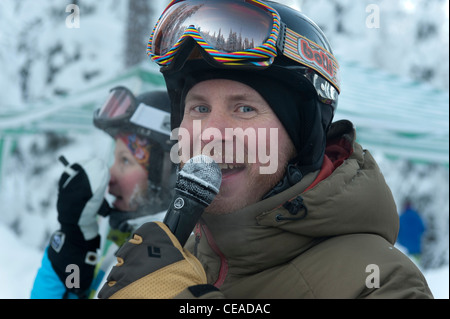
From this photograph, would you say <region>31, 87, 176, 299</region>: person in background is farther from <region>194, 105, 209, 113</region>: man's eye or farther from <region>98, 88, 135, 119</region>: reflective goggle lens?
<region>194, 105, 209, 113</region>: man's eye

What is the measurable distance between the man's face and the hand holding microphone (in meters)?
0.23

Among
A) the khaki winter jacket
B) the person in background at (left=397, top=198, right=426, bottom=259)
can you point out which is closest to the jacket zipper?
the khaki winter jacket

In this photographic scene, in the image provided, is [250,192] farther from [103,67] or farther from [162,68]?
[103,67]

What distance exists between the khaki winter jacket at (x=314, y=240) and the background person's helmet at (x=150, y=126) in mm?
1433

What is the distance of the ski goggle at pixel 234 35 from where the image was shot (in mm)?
1716

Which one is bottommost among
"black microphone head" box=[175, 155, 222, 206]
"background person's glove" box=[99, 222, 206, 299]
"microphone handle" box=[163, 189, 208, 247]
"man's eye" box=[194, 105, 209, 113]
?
"background person's glove" box=[99, 222, 206, 299]

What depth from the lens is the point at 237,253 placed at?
1654mm

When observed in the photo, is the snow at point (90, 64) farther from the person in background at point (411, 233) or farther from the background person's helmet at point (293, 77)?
the background person's helmet at point (293, 77)

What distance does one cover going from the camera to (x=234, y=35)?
69.2 inches

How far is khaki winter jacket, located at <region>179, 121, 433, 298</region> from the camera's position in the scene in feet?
4.83

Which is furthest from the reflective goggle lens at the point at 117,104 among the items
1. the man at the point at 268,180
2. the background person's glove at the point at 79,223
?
the man at the point at 268,180

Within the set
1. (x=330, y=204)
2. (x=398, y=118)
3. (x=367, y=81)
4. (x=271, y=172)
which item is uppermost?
(x=367, y=81)
